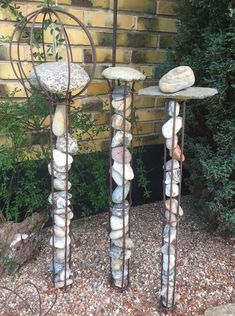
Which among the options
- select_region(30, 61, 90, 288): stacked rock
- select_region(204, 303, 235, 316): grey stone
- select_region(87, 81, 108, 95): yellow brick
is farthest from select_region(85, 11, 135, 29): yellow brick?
select_region(204, 303, 235, 316): grey stone

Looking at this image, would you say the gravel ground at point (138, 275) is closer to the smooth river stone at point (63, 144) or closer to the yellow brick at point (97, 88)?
the smooth river stone at point (63, 144)

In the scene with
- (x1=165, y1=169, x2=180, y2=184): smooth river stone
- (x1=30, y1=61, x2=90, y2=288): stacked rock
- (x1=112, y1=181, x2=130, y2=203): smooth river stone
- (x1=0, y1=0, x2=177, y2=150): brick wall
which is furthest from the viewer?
(x1=0, y1=0, x2=177, y2=150): brick wall

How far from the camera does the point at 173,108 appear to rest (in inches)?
57.7

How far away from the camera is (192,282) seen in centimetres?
192

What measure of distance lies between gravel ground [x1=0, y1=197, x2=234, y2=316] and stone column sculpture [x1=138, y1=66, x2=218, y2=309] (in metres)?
0.13

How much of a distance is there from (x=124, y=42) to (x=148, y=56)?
0.70 ft

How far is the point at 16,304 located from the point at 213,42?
1.60m

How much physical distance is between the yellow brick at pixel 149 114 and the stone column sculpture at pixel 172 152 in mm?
991

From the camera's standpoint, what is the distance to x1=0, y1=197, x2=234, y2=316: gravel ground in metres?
1.76

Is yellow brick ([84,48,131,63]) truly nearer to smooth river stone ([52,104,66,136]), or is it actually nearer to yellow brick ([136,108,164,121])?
yellow brick ([136,108,164,121])

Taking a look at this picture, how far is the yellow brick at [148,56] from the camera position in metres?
2.45

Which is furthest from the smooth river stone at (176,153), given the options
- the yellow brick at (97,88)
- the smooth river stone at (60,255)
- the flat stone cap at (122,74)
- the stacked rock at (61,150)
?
the yellow brick at (97,88)

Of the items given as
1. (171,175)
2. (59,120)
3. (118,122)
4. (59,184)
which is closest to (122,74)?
(118,122)

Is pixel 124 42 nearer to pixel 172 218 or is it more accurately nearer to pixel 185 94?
pixel 185 94
